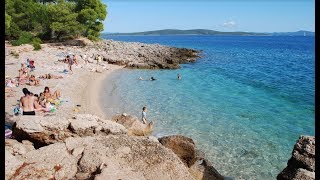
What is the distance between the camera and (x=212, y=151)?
1565 cm

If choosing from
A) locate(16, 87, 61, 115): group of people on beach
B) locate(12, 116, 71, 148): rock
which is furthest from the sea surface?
locate(12, 116, 71, 148): rock

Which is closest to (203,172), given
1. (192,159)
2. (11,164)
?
(192,159)

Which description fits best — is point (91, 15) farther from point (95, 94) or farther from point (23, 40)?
point (95, 94)

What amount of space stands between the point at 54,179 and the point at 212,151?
8.87 meters

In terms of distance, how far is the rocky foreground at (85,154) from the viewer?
9.05 metres

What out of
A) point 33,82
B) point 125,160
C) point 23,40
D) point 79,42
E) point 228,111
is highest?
point 23,40

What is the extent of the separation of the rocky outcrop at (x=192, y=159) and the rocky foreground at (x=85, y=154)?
1.5 inches

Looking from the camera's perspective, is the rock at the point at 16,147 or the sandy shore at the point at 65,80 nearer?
the rock at the point at 16,147

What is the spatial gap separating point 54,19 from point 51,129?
1702 inches

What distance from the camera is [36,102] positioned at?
16.8m

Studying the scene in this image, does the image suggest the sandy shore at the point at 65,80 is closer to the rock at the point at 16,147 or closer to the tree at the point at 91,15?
the rock at the point at 16,147

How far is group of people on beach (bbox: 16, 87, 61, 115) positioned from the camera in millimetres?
14039

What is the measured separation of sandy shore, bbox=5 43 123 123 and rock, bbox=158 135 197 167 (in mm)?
7116

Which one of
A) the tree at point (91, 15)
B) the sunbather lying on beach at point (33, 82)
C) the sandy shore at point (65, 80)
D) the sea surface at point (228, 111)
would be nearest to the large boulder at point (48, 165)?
the sandy shore at point (65, 80)
